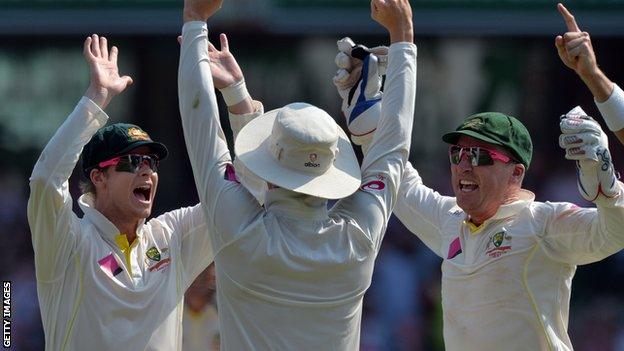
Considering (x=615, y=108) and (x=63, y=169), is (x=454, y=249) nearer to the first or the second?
(x=615, y=108)

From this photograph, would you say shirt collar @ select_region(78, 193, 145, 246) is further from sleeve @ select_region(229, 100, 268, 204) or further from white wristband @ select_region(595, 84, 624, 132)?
white wristband @ select_region(595, 84, 624, 132)

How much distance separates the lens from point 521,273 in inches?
218

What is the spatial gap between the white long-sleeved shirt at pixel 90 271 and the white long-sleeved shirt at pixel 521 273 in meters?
1.09

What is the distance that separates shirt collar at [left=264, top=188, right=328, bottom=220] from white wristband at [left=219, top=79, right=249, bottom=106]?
861mm

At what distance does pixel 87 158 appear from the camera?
579 centimetres

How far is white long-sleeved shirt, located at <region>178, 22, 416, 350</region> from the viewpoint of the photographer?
467cm

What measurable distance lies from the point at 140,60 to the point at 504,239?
5.46 m

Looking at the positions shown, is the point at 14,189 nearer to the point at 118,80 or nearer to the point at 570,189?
the point at 570,189

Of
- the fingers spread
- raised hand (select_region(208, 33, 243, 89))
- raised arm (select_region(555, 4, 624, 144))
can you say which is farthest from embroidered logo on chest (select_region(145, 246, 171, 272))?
raised arm (select_region(555, 4, 624, 144))

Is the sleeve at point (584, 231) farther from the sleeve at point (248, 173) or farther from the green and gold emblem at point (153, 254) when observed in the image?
the green and gold emblem at point (153, 254)

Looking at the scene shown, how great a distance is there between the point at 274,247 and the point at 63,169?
98 cm

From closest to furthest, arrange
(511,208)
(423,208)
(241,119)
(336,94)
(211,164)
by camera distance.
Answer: (211,164), (241,119), (511,208), (423,208), (336,94)

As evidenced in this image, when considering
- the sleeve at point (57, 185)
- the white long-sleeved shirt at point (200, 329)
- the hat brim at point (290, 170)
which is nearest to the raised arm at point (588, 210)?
the hat brim at point (290, 170)

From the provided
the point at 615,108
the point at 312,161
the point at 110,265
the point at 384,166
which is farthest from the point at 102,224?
the point at 615,108
